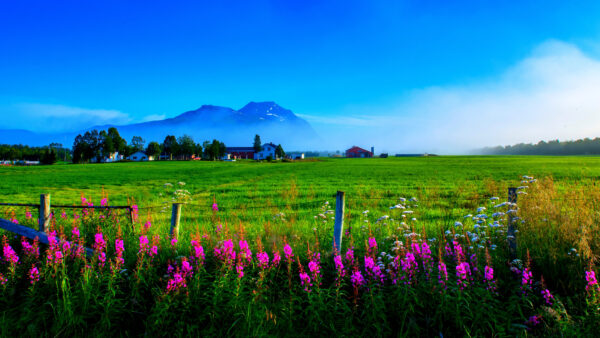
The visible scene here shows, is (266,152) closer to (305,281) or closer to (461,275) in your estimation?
(305,281)

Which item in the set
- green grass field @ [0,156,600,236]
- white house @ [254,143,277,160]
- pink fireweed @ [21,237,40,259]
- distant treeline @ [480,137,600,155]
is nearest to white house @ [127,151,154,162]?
white house @ [254,143,277,160]

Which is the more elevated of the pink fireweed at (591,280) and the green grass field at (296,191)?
the pink fireweed at (591,280)

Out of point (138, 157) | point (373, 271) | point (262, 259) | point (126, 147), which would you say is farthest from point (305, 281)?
point (138, 157)

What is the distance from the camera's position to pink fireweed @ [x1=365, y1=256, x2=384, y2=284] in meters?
4.77

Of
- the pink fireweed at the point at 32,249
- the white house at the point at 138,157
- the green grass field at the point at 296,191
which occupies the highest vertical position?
the white house at the point at 138,157

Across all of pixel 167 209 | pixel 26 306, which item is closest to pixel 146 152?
pixel 167 209

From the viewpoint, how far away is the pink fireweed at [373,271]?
4.77 m

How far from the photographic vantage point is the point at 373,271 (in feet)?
15.5

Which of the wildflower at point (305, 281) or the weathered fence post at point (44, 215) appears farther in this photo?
the weathered fence post at point (44, 215)

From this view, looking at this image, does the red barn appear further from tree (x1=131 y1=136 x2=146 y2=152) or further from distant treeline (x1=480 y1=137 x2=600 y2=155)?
tree (x1=131 y1=136 x2=146 y2=152)

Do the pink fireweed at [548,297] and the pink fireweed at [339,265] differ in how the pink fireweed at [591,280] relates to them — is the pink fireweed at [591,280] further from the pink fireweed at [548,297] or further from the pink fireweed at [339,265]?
the pink fireweed at [339,265]

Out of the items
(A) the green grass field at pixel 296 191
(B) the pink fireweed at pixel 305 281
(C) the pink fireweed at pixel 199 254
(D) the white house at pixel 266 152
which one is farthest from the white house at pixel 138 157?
(B) the pink fireweed at pixel 305 281

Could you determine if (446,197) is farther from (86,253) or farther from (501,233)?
(86,253)

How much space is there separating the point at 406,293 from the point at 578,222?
4.60m
